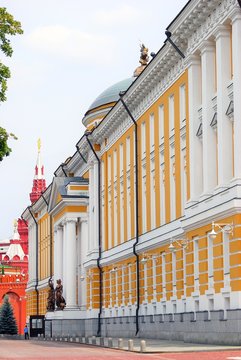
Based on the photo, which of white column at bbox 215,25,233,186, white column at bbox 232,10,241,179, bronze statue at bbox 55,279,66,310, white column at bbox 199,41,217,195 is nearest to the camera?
white column at bbox 232,10,241,179

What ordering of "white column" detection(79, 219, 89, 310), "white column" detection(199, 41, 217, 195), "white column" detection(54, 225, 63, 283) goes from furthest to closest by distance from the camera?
"white column" detection(54, 225, 63, 283), "white column" detection(79, 219, 89, 310), "white column" detection(199, 41, 217, 195)

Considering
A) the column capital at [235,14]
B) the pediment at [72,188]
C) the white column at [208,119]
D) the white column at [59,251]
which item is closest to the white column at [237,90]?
the column capital at [235,14]

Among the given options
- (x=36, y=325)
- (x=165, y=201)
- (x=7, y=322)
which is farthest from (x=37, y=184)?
(x=165, y=201)

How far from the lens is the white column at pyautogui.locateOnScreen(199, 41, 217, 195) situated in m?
36.5

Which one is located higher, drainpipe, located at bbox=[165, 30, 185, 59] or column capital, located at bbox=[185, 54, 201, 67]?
drainpipe, located at bbox=[165, 30, 185, 59]

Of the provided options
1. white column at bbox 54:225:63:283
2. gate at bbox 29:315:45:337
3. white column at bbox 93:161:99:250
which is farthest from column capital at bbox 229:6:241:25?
gate at bbox 29:315:45:337

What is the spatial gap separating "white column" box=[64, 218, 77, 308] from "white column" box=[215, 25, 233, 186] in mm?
37503

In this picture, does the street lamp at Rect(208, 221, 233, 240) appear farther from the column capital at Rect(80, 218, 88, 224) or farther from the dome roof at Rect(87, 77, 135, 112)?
the dome roof at Rect(87, 77, 135, 112)

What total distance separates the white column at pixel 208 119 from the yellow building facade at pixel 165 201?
1.5 inches

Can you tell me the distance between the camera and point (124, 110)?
55844 mm

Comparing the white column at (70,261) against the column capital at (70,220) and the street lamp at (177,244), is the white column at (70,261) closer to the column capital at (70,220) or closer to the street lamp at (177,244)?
the column capital at (70,220)

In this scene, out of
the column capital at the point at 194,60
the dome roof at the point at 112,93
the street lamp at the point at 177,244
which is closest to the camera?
the column capital at the point at 194,60

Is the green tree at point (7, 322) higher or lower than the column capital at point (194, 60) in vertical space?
lower

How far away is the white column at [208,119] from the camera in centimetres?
3653
